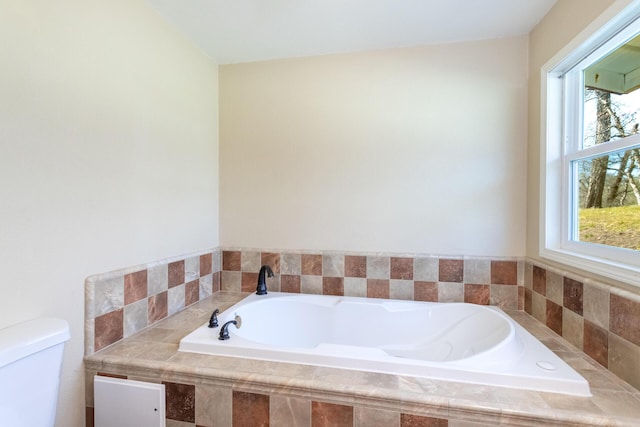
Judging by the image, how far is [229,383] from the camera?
1.06 m

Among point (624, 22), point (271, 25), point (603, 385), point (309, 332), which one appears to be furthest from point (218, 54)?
point (603, 385)

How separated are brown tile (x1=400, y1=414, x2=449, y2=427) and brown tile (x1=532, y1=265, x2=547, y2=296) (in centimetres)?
109

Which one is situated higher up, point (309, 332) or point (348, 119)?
point (348, 119)

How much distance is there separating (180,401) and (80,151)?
1111 mm

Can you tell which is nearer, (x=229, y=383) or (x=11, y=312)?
(x=11, y=312)

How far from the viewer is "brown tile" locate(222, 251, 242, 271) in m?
2.14

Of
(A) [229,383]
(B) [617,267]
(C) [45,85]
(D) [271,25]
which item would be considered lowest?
(A) [229,383]

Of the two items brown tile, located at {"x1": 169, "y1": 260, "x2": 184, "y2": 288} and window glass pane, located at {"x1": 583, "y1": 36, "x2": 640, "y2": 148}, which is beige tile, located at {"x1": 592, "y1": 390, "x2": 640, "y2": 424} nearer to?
window glass pane, located at {"x1": 583, "y1": 36, "x2": 640, "y2": 148}

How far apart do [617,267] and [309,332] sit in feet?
5.21

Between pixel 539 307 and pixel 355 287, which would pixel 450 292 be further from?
pixel 355 287

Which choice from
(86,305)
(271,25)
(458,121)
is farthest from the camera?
(458,121)

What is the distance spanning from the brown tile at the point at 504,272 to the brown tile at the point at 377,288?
69 centimetres

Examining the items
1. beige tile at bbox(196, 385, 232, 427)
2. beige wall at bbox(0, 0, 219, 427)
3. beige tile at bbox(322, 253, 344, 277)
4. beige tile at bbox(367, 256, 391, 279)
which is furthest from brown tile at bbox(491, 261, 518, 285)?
beige wall at bbox(0, 0, 219, 427)

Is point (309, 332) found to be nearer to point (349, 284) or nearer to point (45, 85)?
point (349, 284)
